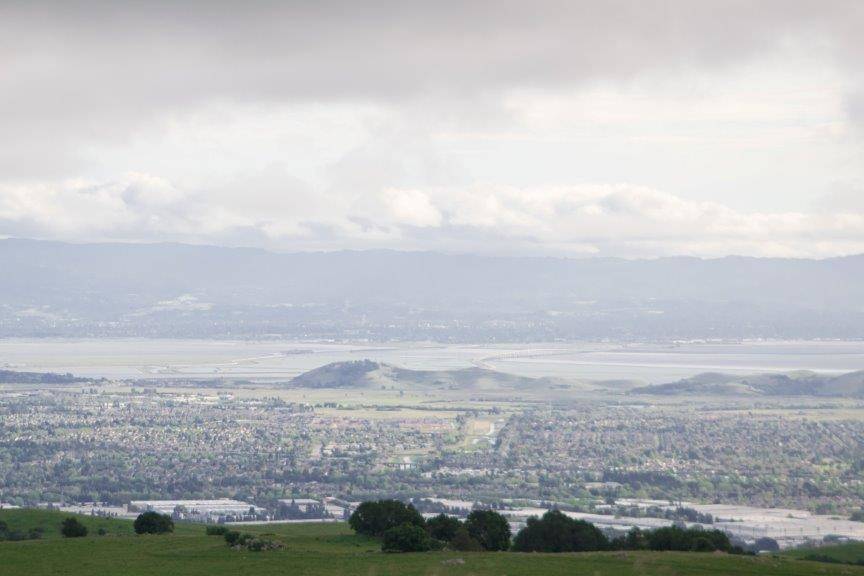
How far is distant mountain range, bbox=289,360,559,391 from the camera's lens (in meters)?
148

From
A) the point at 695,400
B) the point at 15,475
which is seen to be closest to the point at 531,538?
the point at 15,475

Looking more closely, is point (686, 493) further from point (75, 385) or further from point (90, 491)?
point (75, 385)

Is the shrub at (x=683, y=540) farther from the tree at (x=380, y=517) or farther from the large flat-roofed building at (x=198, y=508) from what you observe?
the large flat-roofed building at (x=198, y=508)

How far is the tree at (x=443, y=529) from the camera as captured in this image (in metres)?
41.9

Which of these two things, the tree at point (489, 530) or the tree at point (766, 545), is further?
the tree at point (766, 545)

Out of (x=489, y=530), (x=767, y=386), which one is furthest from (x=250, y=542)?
(x=767, y=386)

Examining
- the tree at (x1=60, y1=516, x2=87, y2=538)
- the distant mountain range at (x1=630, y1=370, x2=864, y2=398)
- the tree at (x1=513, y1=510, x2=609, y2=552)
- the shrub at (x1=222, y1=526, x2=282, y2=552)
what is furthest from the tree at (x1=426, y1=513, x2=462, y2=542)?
the distant mountain range at (x1=630, y1=370, x2=864, y2=398)

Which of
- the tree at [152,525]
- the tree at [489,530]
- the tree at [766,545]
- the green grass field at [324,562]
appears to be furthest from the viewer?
the tree at [766,545]

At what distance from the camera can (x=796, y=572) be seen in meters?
35.1

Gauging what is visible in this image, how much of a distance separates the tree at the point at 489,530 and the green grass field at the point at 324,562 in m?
3.33

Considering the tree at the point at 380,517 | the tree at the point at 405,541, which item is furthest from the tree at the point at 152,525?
the tree at the point at 405,541

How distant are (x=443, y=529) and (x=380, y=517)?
315cm

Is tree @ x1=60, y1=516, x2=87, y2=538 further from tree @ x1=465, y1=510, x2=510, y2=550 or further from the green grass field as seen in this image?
tree @ x1=465, y1=510, x2=510, y2=550

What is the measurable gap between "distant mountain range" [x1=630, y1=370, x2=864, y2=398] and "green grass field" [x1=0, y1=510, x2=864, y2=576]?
102745 mm
